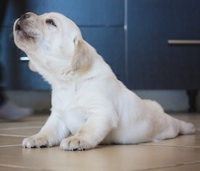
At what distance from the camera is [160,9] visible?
138 inches

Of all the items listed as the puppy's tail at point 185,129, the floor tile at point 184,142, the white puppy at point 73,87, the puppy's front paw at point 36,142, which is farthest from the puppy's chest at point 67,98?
the puppy's tail at point 185,129

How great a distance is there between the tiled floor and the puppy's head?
34 cm

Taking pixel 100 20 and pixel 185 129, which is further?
pixel 100 20

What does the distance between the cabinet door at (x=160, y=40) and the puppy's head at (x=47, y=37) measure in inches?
60.6

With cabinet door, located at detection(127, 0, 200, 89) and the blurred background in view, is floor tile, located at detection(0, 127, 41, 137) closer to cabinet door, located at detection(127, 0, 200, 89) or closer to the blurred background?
the blurred background

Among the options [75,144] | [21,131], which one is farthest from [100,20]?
[75,144]

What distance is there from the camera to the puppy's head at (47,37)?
1938mm

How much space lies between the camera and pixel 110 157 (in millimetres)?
1581

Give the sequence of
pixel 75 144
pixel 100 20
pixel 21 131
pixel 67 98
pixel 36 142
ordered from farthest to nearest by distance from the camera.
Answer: pixel 100 20 → pixel 21 131 → pixel 67 98 → pixel 36 142 → pixel 75 144

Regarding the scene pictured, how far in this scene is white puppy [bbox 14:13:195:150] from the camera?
1885 mm

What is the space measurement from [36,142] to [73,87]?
0.81ft

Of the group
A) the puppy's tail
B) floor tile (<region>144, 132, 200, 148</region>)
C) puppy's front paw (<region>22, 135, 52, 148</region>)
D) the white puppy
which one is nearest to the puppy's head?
the white puppy

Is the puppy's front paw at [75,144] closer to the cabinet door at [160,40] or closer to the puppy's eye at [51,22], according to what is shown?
the puppy's eye at [51,22]

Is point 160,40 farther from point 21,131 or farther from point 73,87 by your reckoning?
point 73,87
